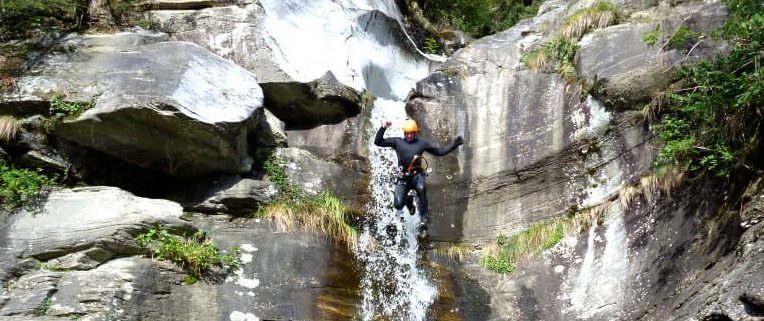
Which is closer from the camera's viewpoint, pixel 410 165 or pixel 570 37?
pixel 410 165

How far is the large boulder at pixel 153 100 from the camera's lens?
28.2 feet

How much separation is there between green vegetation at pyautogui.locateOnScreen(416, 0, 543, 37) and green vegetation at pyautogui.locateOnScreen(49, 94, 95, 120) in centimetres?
996

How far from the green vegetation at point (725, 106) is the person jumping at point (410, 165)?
306 centimetres

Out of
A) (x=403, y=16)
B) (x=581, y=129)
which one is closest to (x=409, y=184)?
(x=581, y=129)

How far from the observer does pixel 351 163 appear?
1072cm

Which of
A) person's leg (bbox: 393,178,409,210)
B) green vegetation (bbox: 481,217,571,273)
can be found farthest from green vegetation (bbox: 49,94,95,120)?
green vegetation (bbox: 481,217,571,273)

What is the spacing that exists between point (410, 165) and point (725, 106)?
161 inches

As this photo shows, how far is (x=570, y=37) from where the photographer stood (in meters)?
11.4

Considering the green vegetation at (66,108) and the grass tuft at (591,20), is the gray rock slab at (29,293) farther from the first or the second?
the grass tuft at (591,20)

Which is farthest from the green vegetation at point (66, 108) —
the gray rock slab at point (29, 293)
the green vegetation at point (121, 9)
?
the green vegetation at point (121, 9)

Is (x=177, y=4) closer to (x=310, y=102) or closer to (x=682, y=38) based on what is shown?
(x=310, y=102)

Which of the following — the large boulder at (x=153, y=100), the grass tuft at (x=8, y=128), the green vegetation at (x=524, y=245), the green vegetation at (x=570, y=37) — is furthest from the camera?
the green vegetation at (x=570, y=37)

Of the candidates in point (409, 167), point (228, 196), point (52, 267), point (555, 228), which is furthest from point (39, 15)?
point (555, 228)

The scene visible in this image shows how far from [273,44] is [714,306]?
26.0ft
